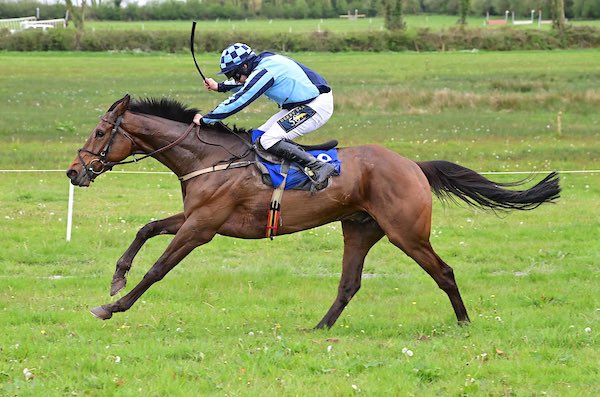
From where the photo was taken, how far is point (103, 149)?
981cm

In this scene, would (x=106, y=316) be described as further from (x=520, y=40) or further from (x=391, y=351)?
(x=520, y=40)

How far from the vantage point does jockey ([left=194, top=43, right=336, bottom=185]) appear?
31.5 ft

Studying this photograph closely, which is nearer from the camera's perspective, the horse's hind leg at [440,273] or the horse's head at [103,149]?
the horse's head at [103,149]

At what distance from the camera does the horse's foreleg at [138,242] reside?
9641mm

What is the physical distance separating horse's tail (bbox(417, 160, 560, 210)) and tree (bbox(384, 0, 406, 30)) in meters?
72.6

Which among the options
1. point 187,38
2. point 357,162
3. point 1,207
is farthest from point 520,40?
point 357,162

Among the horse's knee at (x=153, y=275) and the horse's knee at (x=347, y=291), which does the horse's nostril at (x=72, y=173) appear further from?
the horse's knee at (x=347, y=291)

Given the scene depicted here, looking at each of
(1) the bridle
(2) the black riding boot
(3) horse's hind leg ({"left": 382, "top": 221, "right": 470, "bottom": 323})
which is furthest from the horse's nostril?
(3) horse's hind leg ({"left": 382, "top": 221, "right": 470, "bottom": 323})

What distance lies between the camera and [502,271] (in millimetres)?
12789

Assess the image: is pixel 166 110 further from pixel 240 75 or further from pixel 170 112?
pixel 240 75

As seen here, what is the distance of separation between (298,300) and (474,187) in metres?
2.30

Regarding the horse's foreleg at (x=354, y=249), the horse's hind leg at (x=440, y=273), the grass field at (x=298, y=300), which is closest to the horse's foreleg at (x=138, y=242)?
the grass field at (x=298, y=300)

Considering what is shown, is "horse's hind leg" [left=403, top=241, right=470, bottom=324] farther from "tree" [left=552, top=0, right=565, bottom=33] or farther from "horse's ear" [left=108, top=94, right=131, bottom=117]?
"tree" [left=552, top=0, right=565, bottom=33]

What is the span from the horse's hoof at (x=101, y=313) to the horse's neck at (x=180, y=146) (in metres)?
1.58
